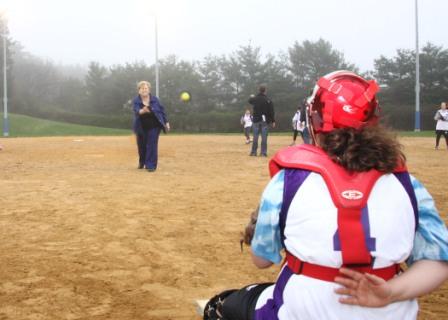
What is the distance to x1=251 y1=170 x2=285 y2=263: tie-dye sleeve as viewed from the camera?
1.85 meters

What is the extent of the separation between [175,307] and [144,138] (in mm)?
7984

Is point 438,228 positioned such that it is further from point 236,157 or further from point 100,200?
point 236,157

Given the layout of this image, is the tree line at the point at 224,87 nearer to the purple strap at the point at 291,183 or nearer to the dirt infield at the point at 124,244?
the dirt infield at the point at 124,244

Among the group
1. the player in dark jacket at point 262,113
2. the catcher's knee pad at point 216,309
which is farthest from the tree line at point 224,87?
the catcher's knee pad at point 216,309

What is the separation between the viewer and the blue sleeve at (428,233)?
1.85 meters

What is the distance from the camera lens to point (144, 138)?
37.9 ft

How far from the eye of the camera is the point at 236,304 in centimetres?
219

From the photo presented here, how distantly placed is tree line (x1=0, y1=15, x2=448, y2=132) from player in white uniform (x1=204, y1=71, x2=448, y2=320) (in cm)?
4734

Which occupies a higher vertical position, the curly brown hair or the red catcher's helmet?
the red catcher's helmet

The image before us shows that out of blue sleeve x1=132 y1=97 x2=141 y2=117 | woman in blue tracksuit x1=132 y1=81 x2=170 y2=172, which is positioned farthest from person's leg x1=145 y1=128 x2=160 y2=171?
blue sleeve x1=132 y1=97 x2=141 y2=117

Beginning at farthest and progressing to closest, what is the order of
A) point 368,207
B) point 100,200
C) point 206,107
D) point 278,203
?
point 206,107
point 100,200
point 278,203
point 368,207

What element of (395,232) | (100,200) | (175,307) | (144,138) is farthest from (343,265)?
(144,138)

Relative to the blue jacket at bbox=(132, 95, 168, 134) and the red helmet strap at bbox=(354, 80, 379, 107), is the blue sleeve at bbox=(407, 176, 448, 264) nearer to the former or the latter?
the red helmet strap at bbox=(354, 80, 379, 107)

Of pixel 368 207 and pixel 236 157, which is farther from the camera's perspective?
pixel 236 157
